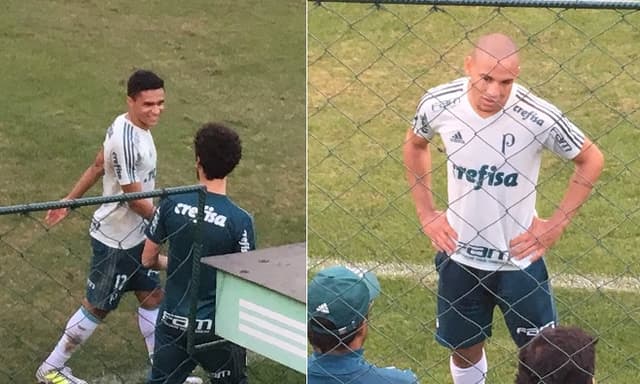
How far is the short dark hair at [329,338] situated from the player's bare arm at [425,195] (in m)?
0.84

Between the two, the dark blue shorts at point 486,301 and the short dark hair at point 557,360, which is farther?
the dark blue shorts at point 486,301

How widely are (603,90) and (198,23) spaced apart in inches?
170

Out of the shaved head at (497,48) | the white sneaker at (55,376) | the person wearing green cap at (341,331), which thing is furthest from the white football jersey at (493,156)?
the white sneaker at (55,376)

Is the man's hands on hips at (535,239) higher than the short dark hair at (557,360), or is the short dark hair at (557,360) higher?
the short dark hair at (557,360)

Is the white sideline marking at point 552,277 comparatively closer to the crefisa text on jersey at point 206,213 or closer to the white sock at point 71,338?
the white sock at point 71,338

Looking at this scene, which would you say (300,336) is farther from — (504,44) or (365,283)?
(504,44)

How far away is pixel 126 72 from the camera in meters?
8.73

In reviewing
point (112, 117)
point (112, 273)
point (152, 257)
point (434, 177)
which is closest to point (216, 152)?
point (152, 257)

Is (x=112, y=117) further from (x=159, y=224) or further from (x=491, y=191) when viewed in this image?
(x=491, y=191)

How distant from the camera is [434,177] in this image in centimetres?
611

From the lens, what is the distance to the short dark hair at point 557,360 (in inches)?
104

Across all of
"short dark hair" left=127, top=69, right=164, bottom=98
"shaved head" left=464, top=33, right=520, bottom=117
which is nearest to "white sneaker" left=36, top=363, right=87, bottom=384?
"short dark hair" left=127, top=69, right=164, bottom=98

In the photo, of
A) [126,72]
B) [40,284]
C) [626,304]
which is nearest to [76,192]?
[40,284]

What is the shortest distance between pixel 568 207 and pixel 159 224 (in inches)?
56.2
